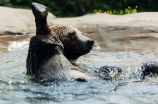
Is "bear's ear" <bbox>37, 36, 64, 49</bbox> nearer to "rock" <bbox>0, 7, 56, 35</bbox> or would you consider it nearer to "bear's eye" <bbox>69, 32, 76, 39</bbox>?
"bear's eye" <bbox>69, 32, 76, 39</bbox>

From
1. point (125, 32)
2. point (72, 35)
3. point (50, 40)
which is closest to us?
point (50, 40)

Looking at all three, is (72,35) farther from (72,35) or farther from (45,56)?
(45,56)

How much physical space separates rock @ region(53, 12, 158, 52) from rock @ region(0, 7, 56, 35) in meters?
1.31

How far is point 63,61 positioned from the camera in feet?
15.7

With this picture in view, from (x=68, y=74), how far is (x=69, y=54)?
0.66 m

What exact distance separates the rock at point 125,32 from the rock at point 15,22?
1306 millimetres

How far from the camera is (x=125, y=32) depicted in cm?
880

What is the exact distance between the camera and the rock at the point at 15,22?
9281mm

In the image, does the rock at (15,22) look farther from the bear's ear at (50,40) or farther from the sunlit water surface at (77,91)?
the bear's ear at (50,40)

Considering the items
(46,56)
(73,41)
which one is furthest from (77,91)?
(73,41)

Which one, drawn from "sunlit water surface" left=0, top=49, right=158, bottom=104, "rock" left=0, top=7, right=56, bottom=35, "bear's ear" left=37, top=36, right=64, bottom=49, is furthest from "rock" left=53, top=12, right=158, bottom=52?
"bear's ear" left=37, top=36, right=64, bottom=49

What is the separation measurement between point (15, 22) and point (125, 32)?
3003 mm

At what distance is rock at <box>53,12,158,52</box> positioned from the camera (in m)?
8.41

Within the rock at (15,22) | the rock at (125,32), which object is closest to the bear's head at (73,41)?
the rock at (125,32)
